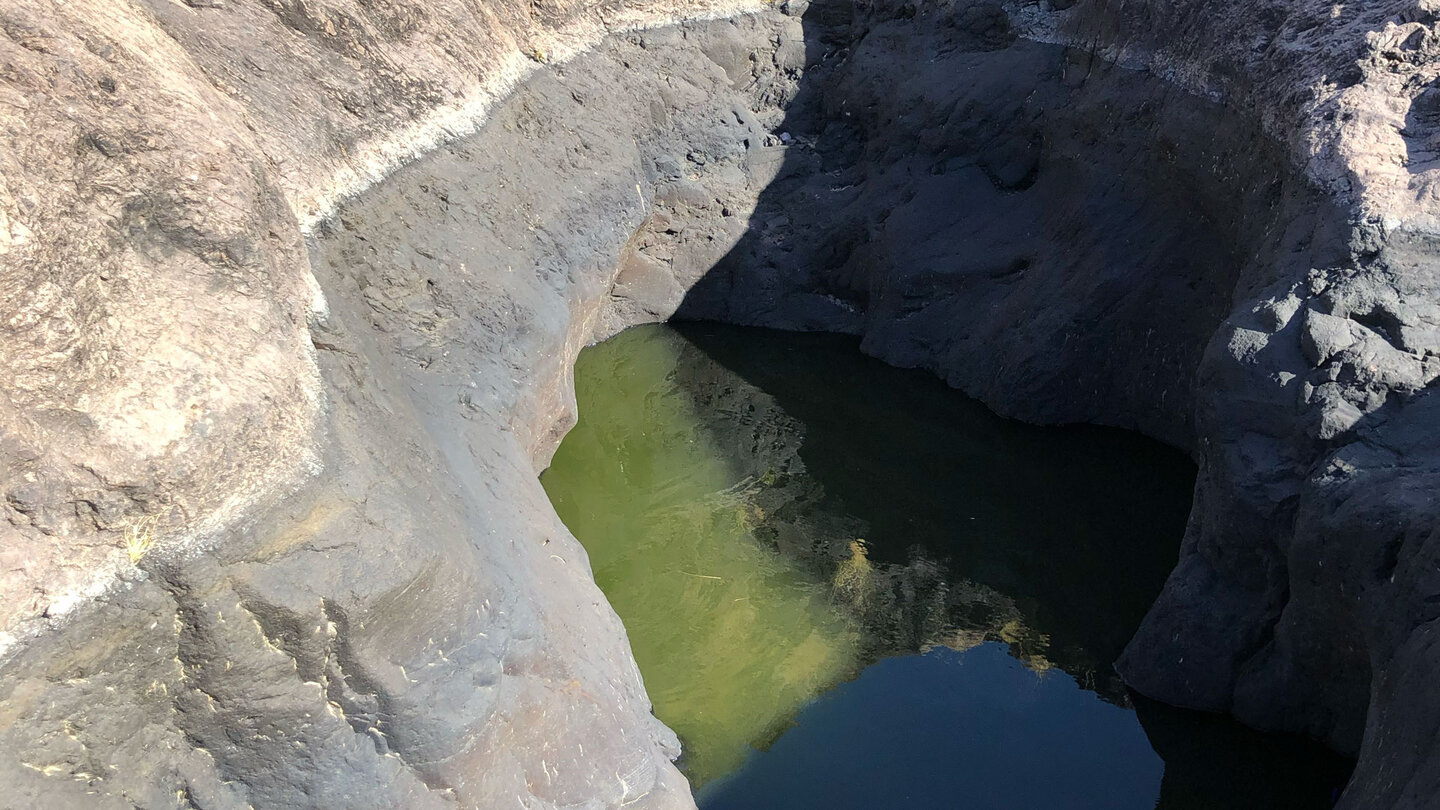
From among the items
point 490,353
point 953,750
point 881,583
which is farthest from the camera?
point 881,583

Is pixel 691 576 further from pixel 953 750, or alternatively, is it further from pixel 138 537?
pixel 138 537

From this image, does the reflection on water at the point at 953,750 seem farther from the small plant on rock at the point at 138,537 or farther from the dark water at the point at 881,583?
the small plant on rock at the point at 138,537

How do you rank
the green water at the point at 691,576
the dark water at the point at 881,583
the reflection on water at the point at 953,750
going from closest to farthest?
the reflection on water at the point at 953,750, the dark water at the point at 881,583, the green water at the point at 691,576

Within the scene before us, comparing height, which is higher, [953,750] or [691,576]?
[953,750]

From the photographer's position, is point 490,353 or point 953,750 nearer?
point 953,750

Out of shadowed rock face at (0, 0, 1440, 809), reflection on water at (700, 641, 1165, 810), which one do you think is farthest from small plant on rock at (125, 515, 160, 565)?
reflection on water at (700, 641, 1165, 810)

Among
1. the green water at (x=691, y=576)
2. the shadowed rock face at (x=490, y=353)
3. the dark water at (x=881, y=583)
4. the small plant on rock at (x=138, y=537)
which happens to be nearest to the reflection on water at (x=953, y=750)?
the dark water at (x=881, y=583)

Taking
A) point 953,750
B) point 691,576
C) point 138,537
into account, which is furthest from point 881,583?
point 138,537
